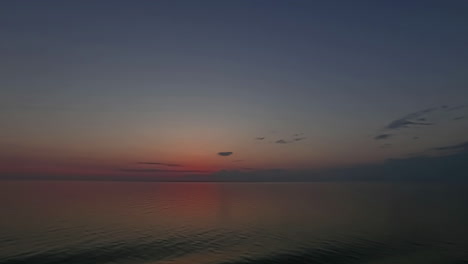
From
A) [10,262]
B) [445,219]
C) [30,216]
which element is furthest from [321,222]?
[30,216]

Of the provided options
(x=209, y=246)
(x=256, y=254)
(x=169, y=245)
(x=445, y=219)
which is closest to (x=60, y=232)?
(x=169, y=245)

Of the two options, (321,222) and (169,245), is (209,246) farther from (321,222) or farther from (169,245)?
(321,222)

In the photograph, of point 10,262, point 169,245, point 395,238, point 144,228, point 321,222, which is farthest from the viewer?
point 321,222

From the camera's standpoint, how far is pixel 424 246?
5003 centimetres

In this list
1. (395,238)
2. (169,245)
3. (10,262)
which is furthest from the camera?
(395,238)

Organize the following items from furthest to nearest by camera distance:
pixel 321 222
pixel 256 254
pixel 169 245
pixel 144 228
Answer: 1. pixel 321 222
2. pixel 144 228
3. pixel 169 245
4. pixel 256 254

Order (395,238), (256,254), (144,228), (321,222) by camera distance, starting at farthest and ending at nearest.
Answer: (321,222)
(144,228)
(395,238)
(256,254)

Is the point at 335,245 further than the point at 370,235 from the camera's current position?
No

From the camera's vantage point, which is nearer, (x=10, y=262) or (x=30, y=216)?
(x=10, y=262)

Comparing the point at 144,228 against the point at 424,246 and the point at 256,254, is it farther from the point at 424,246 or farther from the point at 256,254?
the point at 424,246

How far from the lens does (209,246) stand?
49812mm

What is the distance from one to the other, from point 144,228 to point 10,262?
26.6 metres

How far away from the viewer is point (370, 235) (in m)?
57.8

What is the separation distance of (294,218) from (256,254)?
38.6 metres
